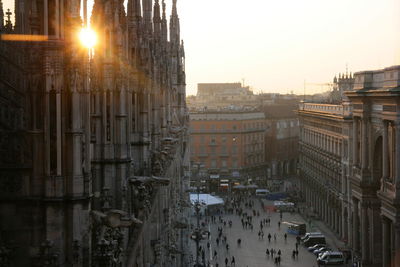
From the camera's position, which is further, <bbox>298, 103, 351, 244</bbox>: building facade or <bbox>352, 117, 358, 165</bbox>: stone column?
A: <bbox>298, 103, 351, 244</bbox>: building facade

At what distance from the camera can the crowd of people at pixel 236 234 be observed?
5881 centimetres

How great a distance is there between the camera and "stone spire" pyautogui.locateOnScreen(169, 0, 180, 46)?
5347 centimetres

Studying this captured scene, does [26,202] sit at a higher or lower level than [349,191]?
higher

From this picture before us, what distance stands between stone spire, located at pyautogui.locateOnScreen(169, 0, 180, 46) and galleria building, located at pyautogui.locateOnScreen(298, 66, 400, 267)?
14.0 metres

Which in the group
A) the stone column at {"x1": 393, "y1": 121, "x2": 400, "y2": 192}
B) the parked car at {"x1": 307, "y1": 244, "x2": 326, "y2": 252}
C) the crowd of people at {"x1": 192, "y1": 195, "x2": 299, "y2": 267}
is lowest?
the crowd of people at {"x1": 192, "y1": 195, "x2": 299, "y2": 267}

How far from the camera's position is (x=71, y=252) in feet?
35.8

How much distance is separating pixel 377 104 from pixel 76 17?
4254 cm

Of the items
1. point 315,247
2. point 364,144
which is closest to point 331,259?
point 315,247

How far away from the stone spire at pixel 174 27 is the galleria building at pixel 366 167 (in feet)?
45.9

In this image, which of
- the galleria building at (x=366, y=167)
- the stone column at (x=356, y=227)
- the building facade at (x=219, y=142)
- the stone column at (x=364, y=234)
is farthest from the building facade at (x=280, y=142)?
the stone column at (x=364, y=234)

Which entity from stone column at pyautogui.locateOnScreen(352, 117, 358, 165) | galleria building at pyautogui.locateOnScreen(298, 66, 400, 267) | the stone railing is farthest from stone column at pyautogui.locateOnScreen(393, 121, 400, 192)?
the stone railing

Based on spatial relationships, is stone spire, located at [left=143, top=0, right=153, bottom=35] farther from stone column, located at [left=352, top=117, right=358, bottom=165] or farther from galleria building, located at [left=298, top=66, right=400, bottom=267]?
stone column, located at [left=352, top=117, right=358, bottom=165]

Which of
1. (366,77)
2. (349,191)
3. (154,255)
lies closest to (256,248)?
(349,191)

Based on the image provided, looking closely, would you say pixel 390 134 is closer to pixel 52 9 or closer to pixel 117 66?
pixel 117 66
